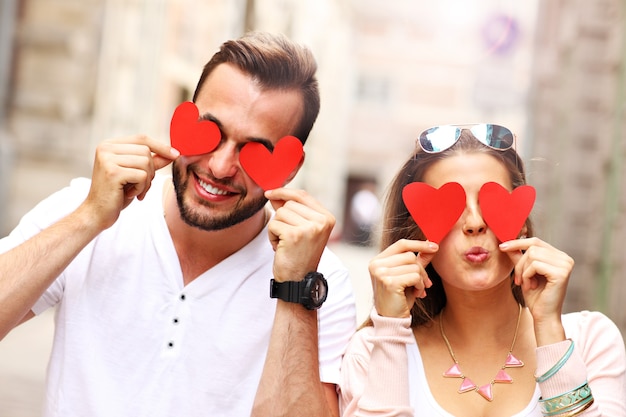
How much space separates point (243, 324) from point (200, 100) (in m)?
0.67

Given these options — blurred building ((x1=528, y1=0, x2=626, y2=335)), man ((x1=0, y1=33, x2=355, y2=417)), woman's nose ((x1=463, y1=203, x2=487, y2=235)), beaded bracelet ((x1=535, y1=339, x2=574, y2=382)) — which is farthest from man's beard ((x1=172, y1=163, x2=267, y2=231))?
blurred building ((x1=528, y1=0, x2=626, y2=335))

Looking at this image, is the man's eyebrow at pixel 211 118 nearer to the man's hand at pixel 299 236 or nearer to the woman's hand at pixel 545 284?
the man's hand at pixel 299 236

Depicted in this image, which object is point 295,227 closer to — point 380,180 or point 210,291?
point 210,291

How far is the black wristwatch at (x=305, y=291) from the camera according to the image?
6.81 ft

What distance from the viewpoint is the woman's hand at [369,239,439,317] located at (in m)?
1.97

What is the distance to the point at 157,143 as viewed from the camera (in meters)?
2.18

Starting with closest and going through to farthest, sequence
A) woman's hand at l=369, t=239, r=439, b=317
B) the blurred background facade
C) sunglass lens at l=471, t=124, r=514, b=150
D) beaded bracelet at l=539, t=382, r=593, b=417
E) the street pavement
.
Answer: beaded bracelet at l=539, t=382, r=593, b=417, woman's hand at l=369, t=239, r=439, b=317, sunglass lens at l=471, t=124, r=514, b=150, the street pavement, the blurred background facade

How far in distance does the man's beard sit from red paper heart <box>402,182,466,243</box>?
1.59 ft

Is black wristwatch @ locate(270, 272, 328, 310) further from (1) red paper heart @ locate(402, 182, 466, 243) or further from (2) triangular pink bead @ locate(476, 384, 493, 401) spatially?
(2) triangular pink bead @ locate(476, 384, 493, 401)

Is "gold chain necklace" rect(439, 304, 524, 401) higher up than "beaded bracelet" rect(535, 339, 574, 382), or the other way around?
"beaded bracelet" rect(535, 339, 574, 382)

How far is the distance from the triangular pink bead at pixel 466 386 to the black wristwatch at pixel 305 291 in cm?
41

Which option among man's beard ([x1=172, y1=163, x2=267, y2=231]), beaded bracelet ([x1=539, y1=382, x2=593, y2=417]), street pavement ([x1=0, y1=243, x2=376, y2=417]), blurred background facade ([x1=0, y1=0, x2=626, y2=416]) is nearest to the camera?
beaded bracelet ([x1=539, y1=382, x2=593, y2=417])

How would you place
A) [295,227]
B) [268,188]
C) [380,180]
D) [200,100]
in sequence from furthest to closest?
[380,180] < [200,100] < [268,188] < [295,227]

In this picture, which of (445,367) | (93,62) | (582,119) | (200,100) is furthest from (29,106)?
(445,367)
